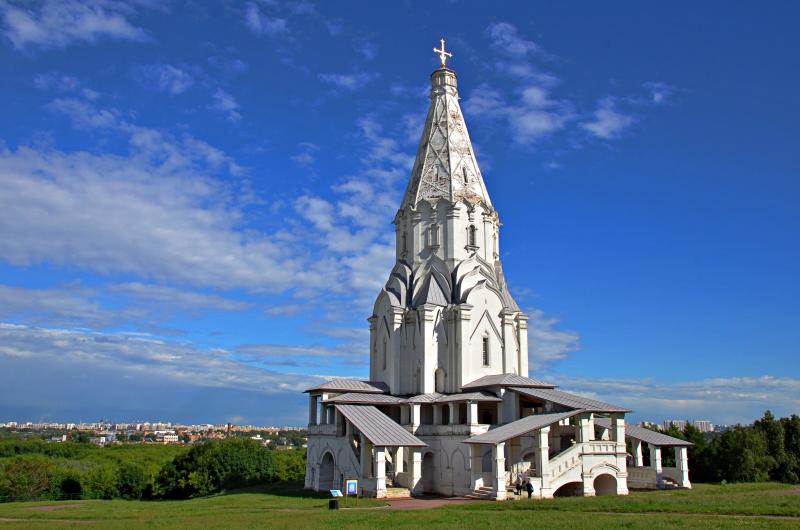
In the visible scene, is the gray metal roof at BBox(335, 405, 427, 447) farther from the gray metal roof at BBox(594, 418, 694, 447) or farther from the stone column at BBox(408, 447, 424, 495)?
the gray metal roof at BBox(594, 418, 694, 447)

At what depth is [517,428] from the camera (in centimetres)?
2717

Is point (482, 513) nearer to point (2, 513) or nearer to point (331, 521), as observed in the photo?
point (331, 521)

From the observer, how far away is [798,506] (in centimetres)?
1866

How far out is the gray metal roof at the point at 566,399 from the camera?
27.8 meters

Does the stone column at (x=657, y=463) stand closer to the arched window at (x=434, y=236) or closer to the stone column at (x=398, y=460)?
the stone column at (x=398, y=460)

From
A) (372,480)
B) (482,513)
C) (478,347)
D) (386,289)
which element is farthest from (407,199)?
(482,513)

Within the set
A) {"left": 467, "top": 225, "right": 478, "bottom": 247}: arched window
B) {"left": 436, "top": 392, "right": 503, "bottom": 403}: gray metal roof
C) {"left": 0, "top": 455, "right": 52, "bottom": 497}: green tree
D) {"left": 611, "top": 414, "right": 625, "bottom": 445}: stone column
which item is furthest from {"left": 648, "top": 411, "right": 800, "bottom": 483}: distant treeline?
{"left": 0, "top": 455, "right": 52, "bottom": 497}: green tree

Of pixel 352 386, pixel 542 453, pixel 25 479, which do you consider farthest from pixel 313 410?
pixel 25 479

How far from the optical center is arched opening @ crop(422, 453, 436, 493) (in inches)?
1264

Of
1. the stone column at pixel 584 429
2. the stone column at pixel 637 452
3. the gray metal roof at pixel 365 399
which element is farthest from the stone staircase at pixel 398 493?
the stone column at pixel 637 452

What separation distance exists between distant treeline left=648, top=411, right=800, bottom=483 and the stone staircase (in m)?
17.4

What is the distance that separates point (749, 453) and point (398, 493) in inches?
763

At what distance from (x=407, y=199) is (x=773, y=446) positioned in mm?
25426

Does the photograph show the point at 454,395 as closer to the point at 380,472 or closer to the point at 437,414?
the point at 437,414
